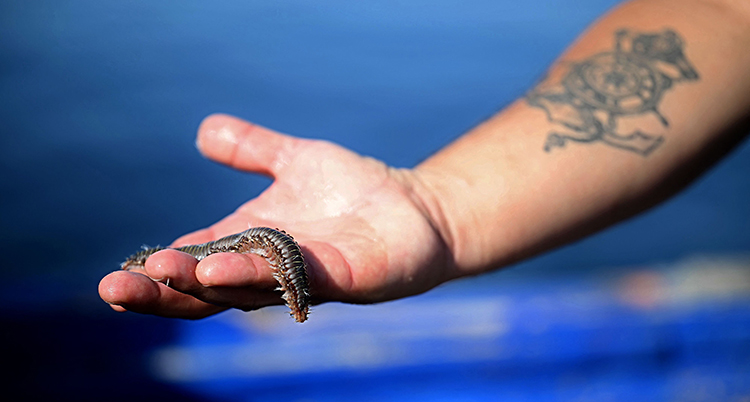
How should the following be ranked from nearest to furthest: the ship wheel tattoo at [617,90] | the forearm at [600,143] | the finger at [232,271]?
the finger at [232,271], the forearm at [600,143], the ship wheel tattoo at [617,90]

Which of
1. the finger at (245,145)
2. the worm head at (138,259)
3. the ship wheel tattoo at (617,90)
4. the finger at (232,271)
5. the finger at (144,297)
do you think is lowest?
the finger at (232,271)

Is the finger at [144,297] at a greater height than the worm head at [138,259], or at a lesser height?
lesser

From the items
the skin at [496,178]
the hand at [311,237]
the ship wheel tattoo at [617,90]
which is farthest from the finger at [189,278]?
the ship wheel tattoo at [617,90]

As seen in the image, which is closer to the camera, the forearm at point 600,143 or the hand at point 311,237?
the hand at point 311,237

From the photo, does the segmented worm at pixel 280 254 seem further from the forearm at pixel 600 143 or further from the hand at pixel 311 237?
the forearm at pixel 600 143

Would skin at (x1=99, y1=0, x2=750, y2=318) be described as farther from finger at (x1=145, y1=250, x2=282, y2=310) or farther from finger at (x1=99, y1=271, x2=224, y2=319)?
finger at (x1=99, y1=271, x2=224, y2=319)

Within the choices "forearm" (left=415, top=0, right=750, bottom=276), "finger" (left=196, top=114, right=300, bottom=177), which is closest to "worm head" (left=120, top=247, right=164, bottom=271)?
"finger" (left=196, top=114, right=300, bottom=177)
